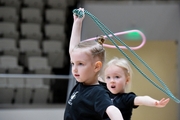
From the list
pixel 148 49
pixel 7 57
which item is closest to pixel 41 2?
pixel 7 57

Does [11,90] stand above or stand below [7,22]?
below

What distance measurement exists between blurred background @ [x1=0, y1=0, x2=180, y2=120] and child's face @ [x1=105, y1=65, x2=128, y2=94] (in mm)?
2803

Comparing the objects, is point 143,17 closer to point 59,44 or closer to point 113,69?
point 59,44

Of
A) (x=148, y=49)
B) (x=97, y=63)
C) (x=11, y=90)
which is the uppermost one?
(x=97, y=63)

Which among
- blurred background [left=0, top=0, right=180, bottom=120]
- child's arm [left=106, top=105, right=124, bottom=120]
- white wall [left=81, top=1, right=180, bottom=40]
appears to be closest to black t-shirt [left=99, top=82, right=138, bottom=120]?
child's arm [left=106, top=105, right=124, bottom=120]

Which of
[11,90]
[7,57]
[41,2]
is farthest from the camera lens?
[41,2]

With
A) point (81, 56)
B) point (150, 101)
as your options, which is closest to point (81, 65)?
point (81, 56)

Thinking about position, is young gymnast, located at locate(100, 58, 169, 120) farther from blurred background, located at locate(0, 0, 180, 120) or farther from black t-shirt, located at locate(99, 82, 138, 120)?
blurred background, located at locate(0, 0, 180, 120)

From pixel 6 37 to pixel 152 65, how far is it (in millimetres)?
2173

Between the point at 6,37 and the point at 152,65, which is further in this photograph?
the point at 6,37

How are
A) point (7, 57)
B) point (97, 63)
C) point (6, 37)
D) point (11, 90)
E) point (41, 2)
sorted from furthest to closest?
point (41, 2), point (6, 37), point (7, 57), point (11, 90), point (97, 63)

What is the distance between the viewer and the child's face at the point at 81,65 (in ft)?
3.97

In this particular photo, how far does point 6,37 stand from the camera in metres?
5.58

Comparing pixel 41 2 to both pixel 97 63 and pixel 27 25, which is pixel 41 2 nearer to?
pixel 27 25
